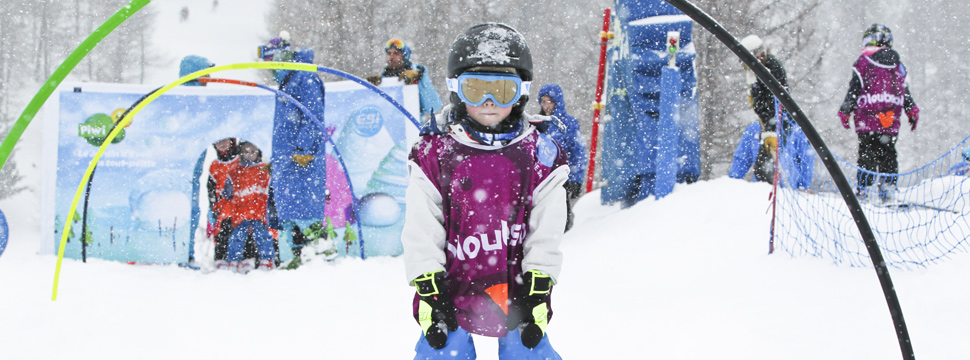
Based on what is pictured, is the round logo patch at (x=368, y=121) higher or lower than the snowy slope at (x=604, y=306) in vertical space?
higher

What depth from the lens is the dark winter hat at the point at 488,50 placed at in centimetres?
221

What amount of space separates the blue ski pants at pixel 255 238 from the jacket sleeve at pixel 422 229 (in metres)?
5.28

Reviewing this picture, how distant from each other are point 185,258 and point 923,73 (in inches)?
1888

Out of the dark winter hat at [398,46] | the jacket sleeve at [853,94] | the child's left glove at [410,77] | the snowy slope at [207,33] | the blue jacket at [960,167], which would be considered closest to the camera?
the blue jacket at [960,167]

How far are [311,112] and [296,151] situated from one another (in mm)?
490

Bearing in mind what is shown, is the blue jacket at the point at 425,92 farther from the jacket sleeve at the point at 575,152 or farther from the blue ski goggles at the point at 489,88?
the blue ski goggles at the point at 489,88

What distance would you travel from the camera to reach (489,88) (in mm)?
2219

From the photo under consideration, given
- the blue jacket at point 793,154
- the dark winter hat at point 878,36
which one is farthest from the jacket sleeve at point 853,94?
the blue jacket at point 793,154

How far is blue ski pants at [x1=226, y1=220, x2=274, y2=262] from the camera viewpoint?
6941 mm

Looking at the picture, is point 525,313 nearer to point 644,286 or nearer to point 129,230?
point 644,286

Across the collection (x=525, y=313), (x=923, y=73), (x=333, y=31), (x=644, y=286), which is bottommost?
(x=644, y=286)

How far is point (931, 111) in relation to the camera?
3731cm

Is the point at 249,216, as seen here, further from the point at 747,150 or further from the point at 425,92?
the point at 747,150

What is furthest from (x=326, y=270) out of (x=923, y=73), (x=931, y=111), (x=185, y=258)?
(x=923, y=73)
